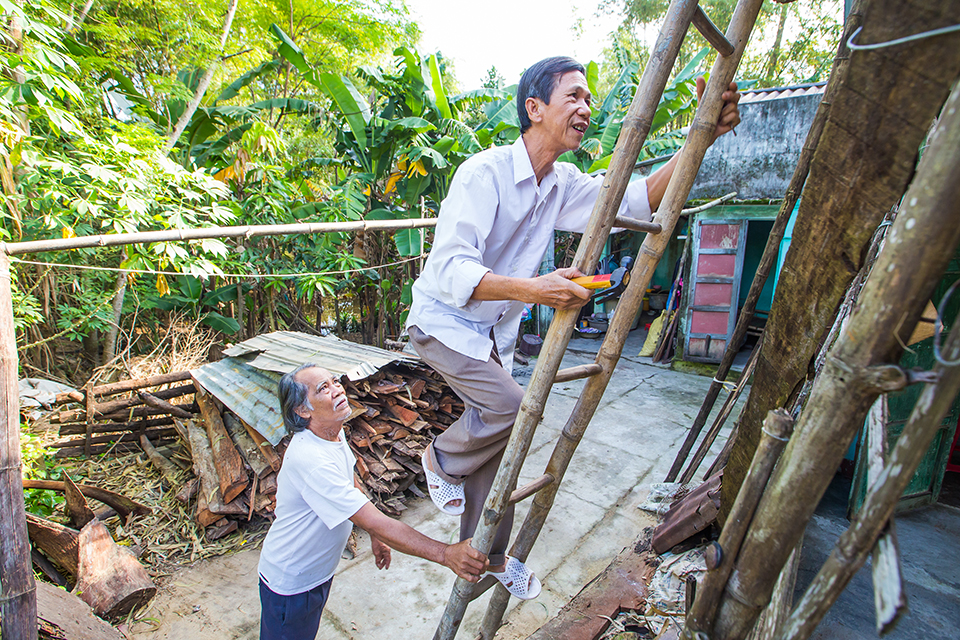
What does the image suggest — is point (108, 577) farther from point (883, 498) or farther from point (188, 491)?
point (883, 498)

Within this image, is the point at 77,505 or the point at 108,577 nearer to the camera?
the point at 108,577

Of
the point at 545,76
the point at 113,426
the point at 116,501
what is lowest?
the point at 113,426

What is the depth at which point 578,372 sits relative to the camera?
157 cm

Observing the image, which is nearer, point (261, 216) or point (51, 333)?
point (51, 333)

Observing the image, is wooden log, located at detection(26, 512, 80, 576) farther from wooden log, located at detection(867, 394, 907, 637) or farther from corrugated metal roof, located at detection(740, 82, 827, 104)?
corrugated metal roof, located at detection(740, 82, 827, 104)

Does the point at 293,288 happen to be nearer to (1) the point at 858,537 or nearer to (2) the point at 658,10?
(1) the point at 858,537

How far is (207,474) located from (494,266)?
309 cm

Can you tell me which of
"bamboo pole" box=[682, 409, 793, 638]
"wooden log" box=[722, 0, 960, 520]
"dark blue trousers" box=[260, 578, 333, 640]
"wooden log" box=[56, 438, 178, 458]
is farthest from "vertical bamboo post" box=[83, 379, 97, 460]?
"wooden log" box=[722, 0, 960, 520]

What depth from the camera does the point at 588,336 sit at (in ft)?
30.6

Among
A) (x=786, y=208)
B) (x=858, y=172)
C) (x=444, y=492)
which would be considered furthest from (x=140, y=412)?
(x=858, y=172)

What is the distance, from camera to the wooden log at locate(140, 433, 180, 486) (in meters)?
3.97

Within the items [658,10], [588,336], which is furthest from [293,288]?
[658,10]

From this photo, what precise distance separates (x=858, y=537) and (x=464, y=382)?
3.70 feet

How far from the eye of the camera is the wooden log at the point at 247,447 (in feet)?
11.4
